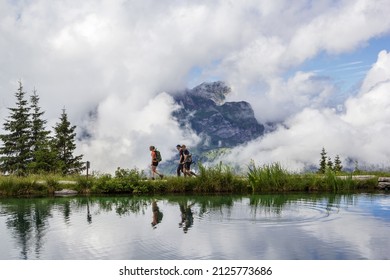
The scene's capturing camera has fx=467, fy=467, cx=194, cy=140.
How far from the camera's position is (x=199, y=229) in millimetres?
11781

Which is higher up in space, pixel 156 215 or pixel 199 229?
pixel 156 215

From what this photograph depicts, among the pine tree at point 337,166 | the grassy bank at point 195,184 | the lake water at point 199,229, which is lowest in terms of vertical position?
the lake water at point 199,229

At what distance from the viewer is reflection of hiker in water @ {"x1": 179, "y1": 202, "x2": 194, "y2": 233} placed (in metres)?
12.3

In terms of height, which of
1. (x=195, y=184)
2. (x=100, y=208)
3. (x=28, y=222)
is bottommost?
(x=28, y=222)

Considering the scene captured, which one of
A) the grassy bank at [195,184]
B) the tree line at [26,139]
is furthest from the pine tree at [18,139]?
the grassy bank at [195,184]

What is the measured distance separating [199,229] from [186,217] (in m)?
2.14

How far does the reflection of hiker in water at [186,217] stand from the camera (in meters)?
12.3

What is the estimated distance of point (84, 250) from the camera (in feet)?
32.2

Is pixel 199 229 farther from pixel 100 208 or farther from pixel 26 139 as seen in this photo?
pixel 26 139

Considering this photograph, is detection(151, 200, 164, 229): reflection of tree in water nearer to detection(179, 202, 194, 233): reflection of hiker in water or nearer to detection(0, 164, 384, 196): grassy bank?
detection(179, 202, 194, 233): reflection of hiker in water

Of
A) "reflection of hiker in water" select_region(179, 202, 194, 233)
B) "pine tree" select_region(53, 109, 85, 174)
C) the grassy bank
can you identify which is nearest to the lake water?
"reflection of hiker in water" select_region(179, 202, 194, 233)

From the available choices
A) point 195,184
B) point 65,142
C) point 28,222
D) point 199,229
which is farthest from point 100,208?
point 65,142

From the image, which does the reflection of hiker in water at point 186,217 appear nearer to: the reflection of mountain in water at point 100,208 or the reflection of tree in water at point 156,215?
the reflection of mountain in water at point 100,208

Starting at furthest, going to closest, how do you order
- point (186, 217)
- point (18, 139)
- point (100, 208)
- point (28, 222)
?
point (18, 139), point (100, 208), point (186, 217), point (28, 222)
